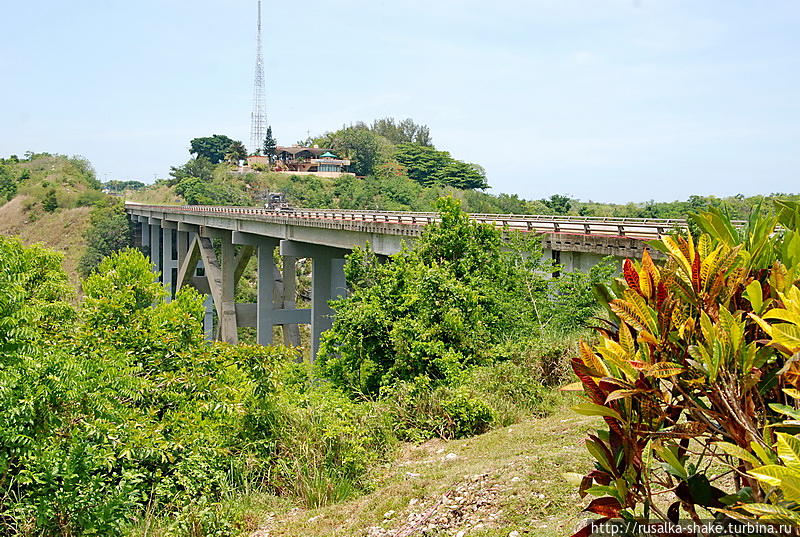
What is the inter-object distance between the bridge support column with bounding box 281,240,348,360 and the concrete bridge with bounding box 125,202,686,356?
5cm

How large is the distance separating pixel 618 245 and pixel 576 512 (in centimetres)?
903

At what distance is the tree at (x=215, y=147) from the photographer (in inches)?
4365

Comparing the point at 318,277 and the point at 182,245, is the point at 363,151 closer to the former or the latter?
the point at 182,245

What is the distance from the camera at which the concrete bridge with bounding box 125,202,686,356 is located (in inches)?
596

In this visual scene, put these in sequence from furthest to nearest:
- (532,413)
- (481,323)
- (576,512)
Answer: (481,323)
(532,413)
(576,512)

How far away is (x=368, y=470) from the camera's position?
305 inches

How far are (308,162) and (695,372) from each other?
103184 mm

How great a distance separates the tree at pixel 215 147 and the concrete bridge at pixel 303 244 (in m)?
52.2

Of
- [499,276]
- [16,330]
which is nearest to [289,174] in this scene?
[499,276]

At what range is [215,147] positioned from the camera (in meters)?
111

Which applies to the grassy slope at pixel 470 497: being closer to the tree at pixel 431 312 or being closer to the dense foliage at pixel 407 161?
the tree at pixel 431 312

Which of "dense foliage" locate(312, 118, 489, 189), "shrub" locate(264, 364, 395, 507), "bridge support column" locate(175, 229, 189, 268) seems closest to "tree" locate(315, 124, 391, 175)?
"dense foliage" locate(312, 118, 489, 189)

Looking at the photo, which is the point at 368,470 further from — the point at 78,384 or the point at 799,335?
the point at 799,335

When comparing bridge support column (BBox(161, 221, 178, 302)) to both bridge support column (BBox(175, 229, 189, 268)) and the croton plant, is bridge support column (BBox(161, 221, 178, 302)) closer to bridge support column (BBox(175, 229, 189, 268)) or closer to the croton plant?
bridge support column (BBox(175, 229, 189, 268))
